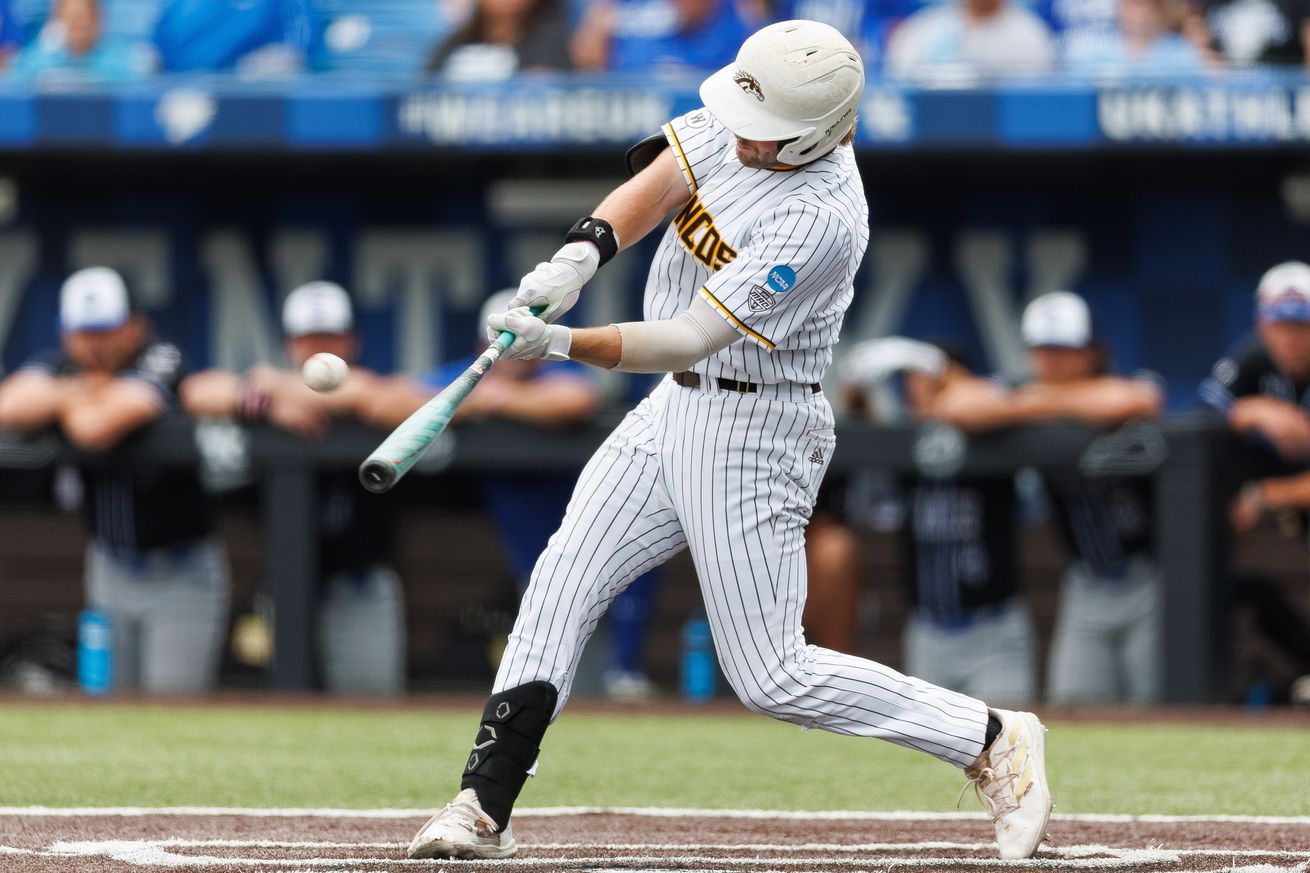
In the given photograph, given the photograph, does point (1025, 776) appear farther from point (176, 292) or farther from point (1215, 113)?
point (176, 292)

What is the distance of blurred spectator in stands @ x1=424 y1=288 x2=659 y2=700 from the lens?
722 cm

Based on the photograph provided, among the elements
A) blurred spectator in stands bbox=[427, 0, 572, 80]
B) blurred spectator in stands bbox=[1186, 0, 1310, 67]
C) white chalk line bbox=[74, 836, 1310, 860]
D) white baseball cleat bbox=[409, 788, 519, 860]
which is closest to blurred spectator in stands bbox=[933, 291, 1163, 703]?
blurred spectator in stands bbox=[1186, 0, 1310, 67]

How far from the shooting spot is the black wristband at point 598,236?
369 cm

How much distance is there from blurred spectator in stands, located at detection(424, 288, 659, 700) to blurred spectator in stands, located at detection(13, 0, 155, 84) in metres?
2.04

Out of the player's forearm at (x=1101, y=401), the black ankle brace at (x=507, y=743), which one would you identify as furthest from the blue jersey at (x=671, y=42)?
the black ankle brace at (x=507, y=743)

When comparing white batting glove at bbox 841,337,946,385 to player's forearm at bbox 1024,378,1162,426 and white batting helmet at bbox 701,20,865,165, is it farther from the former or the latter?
white batting helmet at bbox 701,20,865,165

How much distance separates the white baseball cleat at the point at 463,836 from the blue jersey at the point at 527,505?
12.2 ft

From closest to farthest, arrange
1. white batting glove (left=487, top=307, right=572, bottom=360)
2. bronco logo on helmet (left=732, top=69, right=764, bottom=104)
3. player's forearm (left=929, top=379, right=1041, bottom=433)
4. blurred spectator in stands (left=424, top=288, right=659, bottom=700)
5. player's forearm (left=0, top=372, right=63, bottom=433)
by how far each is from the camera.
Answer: white batting glove (left=487, top=307, right=572, bottom=360) < bronco logo on helmet (left=732, top=69, right=764, bottom=104) < player's forearm (left=929, top=379, right=1041, bottom=433) < blurred spectator in stands (left=424, top=288, right=659, bottom=700) < player's forearm (left=0, top=372, right=63, bottom=433)

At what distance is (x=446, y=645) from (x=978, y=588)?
2151 mm

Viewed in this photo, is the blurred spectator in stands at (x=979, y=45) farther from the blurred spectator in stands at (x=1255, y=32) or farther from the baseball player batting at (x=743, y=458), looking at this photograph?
the baseball player batting at (x=743, y=458)

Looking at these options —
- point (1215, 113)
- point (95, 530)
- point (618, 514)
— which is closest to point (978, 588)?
point (1215, 113)

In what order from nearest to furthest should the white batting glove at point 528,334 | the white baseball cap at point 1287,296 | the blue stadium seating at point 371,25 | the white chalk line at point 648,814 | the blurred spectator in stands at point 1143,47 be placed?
the white batting glove at point 528,334
the white chalk line at point 648,814
the white baseball cap at point 1287,296
the blurred spectator in stands at point 1143,47
the blue stadium seating at point 371,25

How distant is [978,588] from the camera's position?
281 inches

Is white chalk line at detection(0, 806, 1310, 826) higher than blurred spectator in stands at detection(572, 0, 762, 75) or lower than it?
lower
